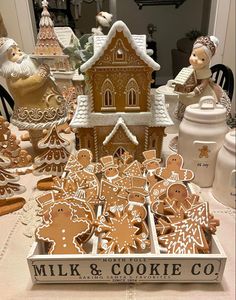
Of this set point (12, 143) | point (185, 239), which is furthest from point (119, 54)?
point (185, 239)

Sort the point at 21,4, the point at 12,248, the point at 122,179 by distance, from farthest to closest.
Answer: the point at 21,4, the point at 122,179, the point at 12,248

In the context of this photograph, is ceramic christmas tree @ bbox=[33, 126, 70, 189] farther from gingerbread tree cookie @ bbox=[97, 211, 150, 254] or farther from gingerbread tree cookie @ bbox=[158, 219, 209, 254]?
gingerbread tree cookie @ bbox=[158, 219, 209, 254]

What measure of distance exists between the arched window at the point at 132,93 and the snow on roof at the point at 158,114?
0.06 metres

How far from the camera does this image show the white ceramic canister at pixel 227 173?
646 millimetres

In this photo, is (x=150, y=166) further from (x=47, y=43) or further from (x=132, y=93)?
(x=47, y=43)

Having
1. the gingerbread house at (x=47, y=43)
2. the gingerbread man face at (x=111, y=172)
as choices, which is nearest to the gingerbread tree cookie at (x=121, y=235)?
the gingerbread man face at (x=111, y=172)

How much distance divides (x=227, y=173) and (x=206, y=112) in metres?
0.17

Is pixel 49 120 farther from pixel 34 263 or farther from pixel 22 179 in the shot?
pixel 34 263

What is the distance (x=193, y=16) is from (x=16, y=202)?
3076mm

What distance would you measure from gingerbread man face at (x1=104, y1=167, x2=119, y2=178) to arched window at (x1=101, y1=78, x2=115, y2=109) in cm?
20

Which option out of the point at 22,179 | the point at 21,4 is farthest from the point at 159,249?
the point at 21,4

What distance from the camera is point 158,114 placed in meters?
0.86

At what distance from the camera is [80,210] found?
568 millimetres

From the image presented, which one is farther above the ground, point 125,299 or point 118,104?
point 118,104
